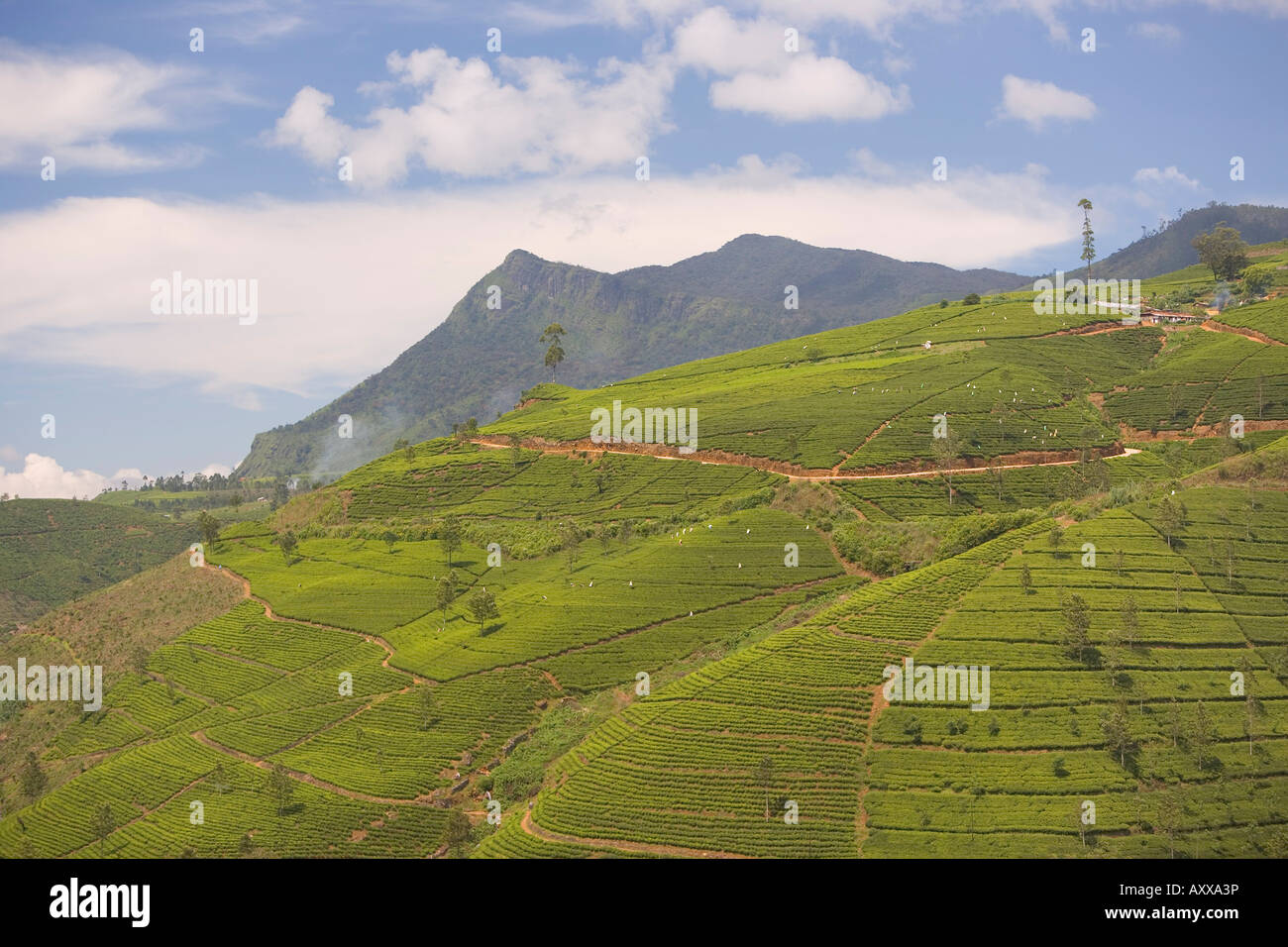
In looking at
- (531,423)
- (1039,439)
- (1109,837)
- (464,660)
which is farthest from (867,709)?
(531,423)

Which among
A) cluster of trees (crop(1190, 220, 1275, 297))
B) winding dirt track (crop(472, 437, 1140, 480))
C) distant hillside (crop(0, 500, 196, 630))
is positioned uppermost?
cluster of trees (crop(1190, 220, 1275, 297))

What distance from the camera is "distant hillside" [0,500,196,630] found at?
153250mm

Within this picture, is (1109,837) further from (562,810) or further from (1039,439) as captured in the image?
(1039,439)

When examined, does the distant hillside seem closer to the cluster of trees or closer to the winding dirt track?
the winding dirt track

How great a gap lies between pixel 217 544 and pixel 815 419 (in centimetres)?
6444

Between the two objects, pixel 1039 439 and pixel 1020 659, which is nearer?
pixel 1020 659

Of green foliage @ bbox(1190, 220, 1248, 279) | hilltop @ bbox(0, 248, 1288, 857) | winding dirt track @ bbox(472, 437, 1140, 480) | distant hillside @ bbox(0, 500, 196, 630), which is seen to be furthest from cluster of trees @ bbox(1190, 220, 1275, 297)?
distant hillside @ bbox(0, 500, 196, 630)

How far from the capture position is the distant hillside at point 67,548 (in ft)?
503

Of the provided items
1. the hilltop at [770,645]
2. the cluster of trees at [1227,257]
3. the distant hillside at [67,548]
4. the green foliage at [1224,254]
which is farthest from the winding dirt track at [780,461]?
the distant hillside at [67,548]

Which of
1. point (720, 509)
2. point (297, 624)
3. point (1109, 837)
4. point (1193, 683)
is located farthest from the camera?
point (720, 509)

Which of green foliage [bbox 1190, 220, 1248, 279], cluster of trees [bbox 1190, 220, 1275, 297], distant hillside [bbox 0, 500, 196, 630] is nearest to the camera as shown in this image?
cluster of trees [bbox 1190, 220, 1275, 297]

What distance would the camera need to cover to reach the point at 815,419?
9500 centimetres

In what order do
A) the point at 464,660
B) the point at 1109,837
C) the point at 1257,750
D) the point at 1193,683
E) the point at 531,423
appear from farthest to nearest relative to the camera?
the point at 531,423, the point at 464,660, the point at 1193,683, the point at 1257,750, the point at 1109,837

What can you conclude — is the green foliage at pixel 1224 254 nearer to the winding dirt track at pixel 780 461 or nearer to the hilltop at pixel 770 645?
the hilltop at pixel 770 645
